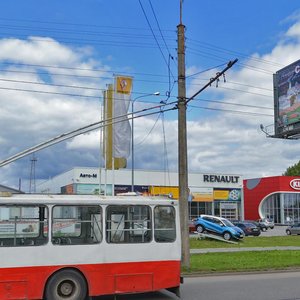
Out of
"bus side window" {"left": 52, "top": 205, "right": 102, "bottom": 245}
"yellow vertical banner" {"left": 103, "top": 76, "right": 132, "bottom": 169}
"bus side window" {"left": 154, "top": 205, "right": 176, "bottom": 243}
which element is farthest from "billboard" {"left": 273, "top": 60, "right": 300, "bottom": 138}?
"bus side window" {"left": 52, "top": 205, "right": 102, "bottom": 245}

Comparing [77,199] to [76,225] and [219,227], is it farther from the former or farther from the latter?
[219,227]

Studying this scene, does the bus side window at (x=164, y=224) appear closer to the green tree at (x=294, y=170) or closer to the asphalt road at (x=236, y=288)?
the asphalt road at (x=236, y=288)

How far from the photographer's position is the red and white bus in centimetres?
1017

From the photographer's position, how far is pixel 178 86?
1822 centimetres

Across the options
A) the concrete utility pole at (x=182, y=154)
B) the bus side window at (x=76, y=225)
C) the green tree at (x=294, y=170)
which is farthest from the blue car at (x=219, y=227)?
the green tree at (x=294, y=170)

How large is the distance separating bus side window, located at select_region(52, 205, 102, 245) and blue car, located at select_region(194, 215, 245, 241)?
85.8 feet

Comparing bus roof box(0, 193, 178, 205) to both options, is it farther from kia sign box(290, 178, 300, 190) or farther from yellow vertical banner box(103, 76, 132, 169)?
kia sign box(290, 178, 300, 190)

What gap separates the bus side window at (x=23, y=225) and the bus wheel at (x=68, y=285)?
2.67 ft

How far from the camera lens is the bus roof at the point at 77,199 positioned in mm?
10359

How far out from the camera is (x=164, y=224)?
11.6m

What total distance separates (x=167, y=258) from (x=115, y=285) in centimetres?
140

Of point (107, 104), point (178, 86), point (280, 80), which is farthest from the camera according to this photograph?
point (280, 80)

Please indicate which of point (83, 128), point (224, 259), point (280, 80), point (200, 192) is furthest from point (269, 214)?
point (83, 128)

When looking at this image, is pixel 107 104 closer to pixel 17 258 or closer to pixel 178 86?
pixel 178 86
